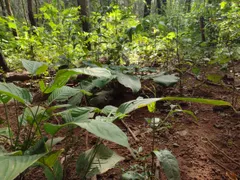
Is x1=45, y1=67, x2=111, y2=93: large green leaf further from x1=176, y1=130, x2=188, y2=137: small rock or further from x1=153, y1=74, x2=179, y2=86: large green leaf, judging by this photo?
x1=153, y1=74, x2=179, y2=86: large green leaf

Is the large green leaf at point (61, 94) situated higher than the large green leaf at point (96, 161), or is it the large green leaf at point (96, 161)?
the large green leaf at point (61, 94)

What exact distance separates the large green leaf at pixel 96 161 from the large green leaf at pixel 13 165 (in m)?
0.34

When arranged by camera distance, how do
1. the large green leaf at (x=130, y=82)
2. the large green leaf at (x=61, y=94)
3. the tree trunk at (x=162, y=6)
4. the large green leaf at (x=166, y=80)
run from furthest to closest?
1. the tree trunk at (x=162, y=6)
2. the large green leaf at (x=166, y=80)
3. the large green leaf at (x=130, y=82)
4. the large green leaf at (x=61, y=94)

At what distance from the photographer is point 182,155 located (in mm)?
1212

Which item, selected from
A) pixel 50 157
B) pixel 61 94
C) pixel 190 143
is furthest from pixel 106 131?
pixel 190 143

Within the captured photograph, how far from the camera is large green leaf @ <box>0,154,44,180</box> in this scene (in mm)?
470

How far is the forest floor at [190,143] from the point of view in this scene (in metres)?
1.06

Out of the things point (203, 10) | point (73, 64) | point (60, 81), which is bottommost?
point (73, 64)

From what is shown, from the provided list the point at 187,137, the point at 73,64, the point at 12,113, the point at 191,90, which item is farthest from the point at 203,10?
the point at 12,113

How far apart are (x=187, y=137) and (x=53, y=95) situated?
0.93m

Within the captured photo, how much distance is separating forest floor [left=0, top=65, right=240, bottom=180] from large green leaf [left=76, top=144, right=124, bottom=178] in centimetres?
8

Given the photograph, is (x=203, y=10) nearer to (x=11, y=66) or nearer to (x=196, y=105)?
(x=196, y=105)

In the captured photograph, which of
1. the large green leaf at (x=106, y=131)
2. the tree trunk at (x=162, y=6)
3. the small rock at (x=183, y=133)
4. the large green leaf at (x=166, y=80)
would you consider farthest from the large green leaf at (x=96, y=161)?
the tree trunk at (x=162, y=6)

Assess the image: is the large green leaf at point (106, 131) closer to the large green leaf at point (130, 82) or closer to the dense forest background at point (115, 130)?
the dense forest background at point (115, 130)
